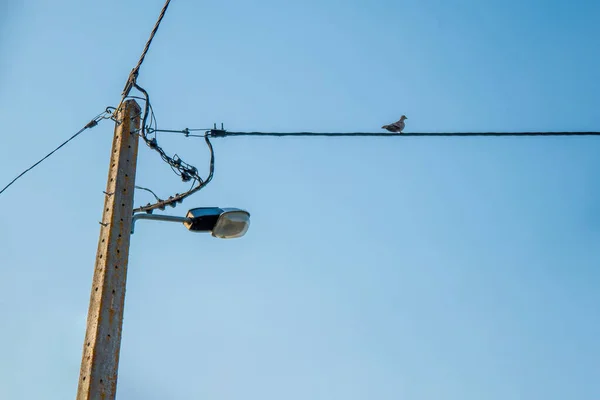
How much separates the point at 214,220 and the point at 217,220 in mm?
29

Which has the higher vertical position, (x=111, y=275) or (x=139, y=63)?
(x=139, y=63)

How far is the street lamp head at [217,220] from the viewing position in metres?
6.29

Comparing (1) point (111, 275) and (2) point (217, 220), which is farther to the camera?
(2) point (217, 220)

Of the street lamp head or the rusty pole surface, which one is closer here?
the rusty pole surface

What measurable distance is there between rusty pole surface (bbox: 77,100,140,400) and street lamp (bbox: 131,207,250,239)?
210 mm

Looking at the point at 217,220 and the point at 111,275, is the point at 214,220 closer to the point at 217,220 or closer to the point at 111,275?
the point at 217,220

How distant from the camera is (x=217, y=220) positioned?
6309 millimetres

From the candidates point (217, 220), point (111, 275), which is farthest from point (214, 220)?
point (111, 275)

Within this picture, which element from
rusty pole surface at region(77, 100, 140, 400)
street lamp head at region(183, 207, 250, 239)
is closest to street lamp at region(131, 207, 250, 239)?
A: street lamp head at region(183, 207, 250, 239)

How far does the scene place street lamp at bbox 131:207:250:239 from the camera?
6289mm

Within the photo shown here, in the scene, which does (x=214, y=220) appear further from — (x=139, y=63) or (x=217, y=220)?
(x=139, y=63)

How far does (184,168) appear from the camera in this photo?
24.4 ft

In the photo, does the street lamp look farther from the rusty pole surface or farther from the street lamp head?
the rusty pole surface

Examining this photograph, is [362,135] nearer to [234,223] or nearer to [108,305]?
[234,223]
